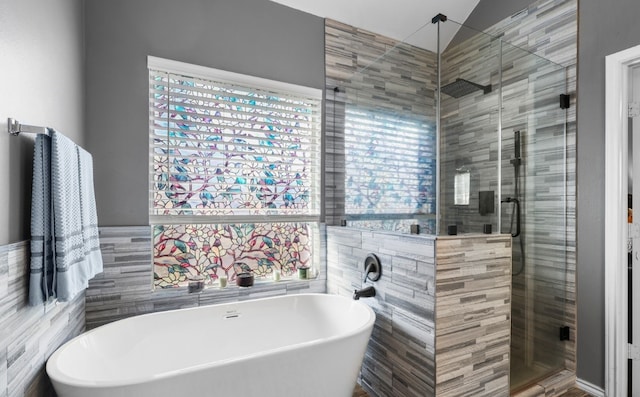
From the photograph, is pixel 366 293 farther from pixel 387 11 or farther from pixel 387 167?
pixel 387 11

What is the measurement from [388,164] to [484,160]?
61 cm

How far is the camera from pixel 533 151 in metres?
2.15

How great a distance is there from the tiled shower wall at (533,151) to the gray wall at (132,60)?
5.22ft

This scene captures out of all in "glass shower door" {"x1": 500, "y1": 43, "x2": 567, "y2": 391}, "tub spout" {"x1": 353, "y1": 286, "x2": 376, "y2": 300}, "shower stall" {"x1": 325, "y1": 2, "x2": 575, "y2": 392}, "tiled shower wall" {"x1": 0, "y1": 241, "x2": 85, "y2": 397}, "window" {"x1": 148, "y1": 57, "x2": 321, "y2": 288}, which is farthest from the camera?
"window" {"x1": 148, "y1": 57, "x2": 321, "y2": 288}

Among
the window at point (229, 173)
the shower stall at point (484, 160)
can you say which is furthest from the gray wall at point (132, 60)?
the shower stall at point (484, 160)

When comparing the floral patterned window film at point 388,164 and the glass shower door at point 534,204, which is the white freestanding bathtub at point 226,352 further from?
the glass shower door at point 534,204

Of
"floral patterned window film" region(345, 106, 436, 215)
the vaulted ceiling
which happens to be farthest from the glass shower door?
the vaulted ceiling

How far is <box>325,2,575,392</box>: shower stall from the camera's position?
1.89 metres

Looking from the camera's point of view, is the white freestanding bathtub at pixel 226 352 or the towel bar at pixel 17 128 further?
the white freestanding bathtub at pixel 226 352

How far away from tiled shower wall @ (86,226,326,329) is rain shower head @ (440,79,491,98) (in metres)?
2.08

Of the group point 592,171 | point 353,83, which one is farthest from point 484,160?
point 353,83

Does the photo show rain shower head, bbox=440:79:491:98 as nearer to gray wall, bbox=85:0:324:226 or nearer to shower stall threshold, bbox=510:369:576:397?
gray wall, bbox=85:0:324:226

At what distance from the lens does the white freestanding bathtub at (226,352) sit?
1298mm

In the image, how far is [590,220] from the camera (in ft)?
7.07
